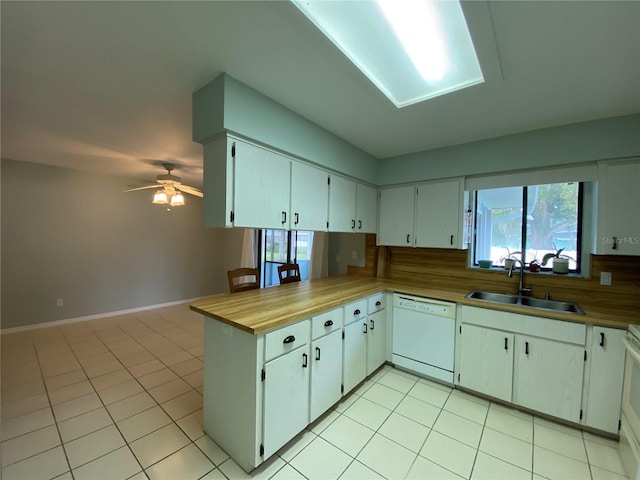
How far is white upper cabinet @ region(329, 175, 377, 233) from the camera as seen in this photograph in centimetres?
269

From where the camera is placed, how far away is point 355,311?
92.0 inches

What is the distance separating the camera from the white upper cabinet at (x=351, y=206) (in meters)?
2.69

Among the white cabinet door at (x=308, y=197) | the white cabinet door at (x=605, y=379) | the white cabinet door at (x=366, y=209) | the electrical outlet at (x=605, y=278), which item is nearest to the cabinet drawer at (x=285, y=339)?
the white cabinet door at (x=308, y=197)

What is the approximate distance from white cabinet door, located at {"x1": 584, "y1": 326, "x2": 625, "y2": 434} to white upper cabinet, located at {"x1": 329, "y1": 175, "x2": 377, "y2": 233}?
213cm

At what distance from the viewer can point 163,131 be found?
2529 mm

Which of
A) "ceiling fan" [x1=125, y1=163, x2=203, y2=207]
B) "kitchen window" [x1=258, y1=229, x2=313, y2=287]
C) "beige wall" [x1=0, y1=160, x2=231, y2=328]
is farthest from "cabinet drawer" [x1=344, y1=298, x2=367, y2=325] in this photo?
"beige wall" [x1=0, y1=160, x2=231, y2=328]

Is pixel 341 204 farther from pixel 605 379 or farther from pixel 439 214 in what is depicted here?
pixel 605 379

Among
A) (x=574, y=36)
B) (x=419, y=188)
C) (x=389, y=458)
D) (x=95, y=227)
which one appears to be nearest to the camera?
(x=574, y=36)

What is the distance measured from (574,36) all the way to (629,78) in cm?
71

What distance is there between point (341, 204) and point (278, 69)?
4.76 ft

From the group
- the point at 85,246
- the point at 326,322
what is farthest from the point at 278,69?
the point at 85,246

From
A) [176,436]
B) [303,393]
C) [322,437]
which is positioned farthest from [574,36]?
[176,436]

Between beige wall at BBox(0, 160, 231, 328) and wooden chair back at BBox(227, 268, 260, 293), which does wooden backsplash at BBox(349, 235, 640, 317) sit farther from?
beige wall at BBox(0, 160, 231, 328)

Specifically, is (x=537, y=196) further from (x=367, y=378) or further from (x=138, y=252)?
(x=138, y=252)
